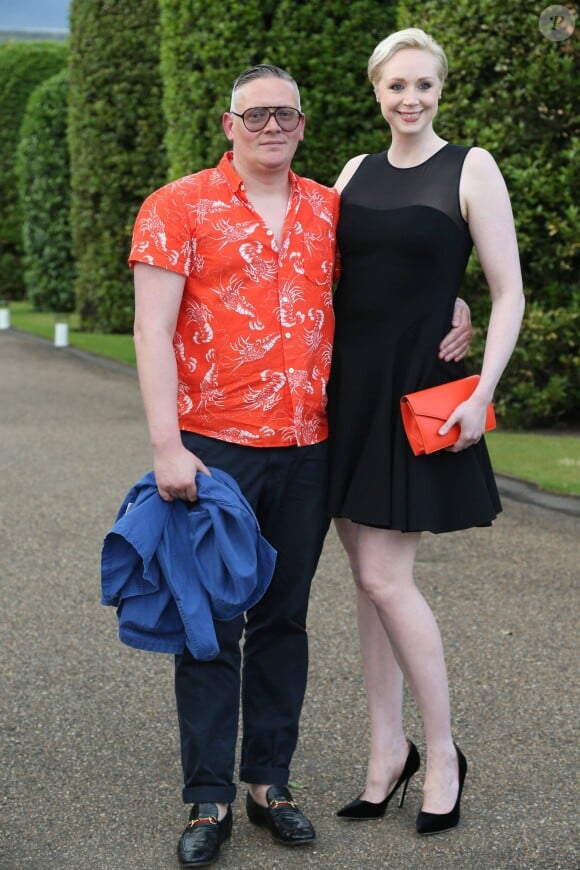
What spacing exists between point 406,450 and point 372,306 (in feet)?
1.17

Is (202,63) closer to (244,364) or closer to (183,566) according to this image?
(244,364)

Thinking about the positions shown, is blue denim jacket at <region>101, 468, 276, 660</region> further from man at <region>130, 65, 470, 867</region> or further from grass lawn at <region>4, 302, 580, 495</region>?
grass lawn at <region>4, 302, 580, 495</region>

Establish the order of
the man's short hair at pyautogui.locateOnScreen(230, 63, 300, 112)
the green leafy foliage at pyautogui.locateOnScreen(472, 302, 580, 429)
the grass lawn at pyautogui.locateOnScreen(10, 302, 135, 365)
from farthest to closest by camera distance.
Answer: the grass lawn at pyautogui.locateOnScreen(10, 302, 135, 365) → the green leafy foliage at pyautogui.locateOnScreen(472, 302, 580, 429) → the man's short hair at pyautogui.locateOnScreen(230, 63, 300, 112)

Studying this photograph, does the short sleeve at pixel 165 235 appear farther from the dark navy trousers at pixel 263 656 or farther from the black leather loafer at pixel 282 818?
the black leather loafer at pixel 282 818

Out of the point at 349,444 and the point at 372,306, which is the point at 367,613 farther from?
the point at 372,306

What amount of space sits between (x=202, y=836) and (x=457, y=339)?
132 cm

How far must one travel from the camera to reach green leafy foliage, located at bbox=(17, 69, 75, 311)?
22.8 metres

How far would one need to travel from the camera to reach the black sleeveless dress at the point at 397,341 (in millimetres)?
3000

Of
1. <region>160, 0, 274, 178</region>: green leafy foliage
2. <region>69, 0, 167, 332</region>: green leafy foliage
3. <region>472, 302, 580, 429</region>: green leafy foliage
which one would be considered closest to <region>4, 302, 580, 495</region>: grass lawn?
<region>472, 302, 580, 429</region>: green leafy foliage

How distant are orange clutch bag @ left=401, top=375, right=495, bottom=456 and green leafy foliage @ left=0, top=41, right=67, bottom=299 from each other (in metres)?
26.2

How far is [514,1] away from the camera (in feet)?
29.1

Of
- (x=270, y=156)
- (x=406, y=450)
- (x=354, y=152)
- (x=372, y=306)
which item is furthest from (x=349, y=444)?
(x=354, y=152)
